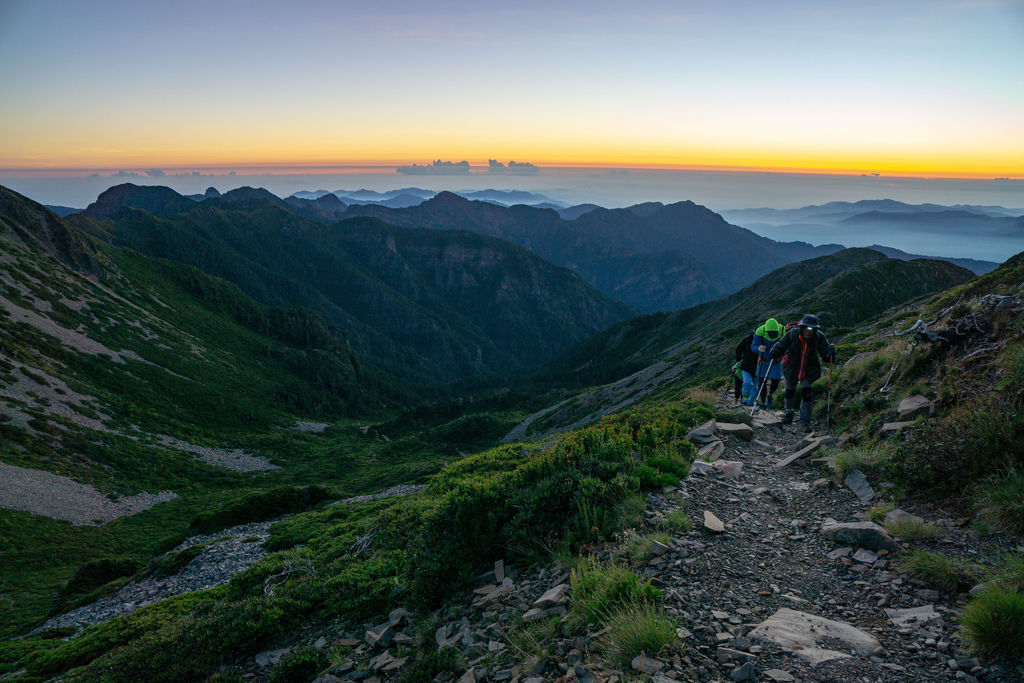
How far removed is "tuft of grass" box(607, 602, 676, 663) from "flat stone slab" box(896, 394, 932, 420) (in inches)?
342

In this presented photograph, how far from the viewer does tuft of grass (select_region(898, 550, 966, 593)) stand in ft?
17.3

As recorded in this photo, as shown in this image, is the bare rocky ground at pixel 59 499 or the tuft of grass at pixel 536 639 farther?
the bare rocky ground at pixel 59 499

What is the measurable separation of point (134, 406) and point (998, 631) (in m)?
110

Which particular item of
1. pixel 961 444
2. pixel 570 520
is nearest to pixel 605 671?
pixel 570 520

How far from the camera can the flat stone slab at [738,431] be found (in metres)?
12.3

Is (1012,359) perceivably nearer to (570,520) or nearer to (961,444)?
(961,444)

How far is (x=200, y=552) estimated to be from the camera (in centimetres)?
Answer: 2545

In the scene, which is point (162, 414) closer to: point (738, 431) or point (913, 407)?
point (738, 431)

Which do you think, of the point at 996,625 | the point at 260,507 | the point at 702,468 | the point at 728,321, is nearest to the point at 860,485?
the point at 702,468

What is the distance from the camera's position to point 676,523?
23.5 ft

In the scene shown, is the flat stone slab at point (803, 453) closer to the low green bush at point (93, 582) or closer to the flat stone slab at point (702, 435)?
the flat stone slab at point (702, 435)

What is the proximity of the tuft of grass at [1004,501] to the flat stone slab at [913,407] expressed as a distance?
365 cm

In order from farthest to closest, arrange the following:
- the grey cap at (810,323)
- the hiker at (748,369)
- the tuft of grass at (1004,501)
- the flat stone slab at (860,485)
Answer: the hiker at (748,369) < the grey cap at (810,323) < the flat stone slab at (860,485) < the tuft of grass at (1004,501)

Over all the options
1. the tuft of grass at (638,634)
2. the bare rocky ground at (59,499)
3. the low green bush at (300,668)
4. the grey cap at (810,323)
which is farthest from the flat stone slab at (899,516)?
the bare rocky ground at (59,499)
